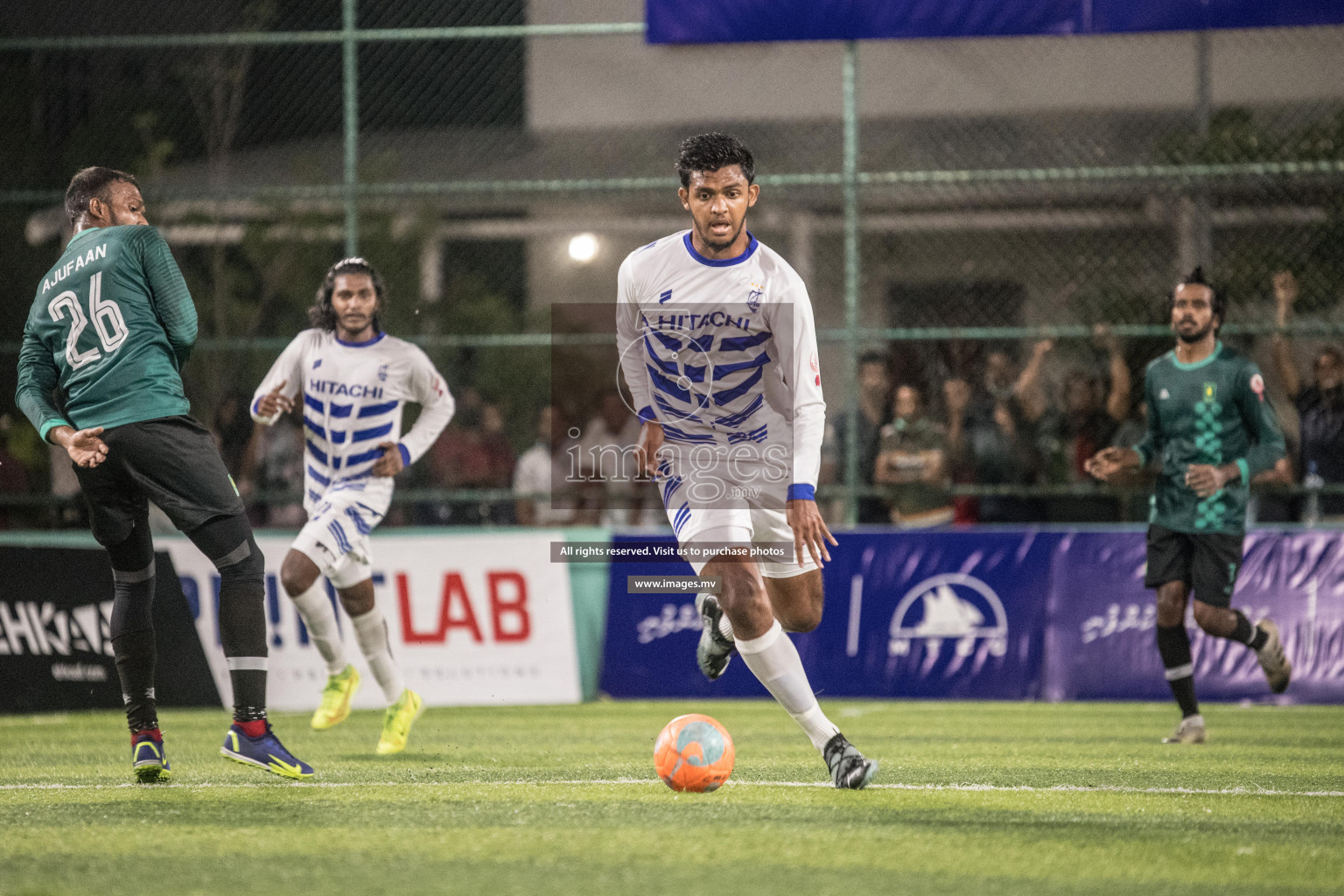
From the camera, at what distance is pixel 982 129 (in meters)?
12.6

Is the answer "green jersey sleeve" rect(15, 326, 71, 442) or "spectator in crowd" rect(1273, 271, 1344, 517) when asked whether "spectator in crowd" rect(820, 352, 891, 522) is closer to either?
"spectator in crowd" rect(1273, 271, 1344, 517)

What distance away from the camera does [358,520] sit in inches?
321

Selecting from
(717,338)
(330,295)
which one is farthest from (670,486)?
(330,295)

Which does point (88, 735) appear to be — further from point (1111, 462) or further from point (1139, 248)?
point (1139, 248)

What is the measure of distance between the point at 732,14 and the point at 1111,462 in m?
5.22

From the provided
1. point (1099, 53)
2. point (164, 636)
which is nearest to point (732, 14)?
point (1099, 53)

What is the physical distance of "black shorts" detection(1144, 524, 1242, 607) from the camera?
833cm

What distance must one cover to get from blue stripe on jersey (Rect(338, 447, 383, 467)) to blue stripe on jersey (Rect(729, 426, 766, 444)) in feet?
9.11

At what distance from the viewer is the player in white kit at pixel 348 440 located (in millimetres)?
8023

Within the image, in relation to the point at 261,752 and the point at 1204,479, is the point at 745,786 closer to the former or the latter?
the point at 261,752

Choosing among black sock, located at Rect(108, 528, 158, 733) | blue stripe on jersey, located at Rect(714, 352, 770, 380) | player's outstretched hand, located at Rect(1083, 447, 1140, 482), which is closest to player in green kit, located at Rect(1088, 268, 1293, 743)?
player's outstretched hand, located at Rect(1083, 447, 1140, 482)

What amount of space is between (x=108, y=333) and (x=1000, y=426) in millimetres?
7057

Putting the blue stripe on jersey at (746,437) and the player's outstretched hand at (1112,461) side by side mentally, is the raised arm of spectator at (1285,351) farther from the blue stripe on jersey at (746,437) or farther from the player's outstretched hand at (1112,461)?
the blue stripe on jersey at (746,437)

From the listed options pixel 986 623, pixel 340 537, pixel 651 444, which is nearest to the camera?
pixel 651 444
